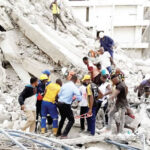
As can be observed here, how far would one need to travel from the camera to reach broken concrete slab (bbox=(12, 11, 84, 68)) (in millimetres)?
8336

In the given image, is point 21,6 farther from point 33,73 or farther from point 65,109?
point 65,109

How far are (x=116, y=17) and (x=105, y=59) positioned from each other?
20034 millimetres

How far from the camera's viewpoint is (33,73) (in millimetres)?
8562

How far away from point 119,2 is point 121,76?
21574 millimetres

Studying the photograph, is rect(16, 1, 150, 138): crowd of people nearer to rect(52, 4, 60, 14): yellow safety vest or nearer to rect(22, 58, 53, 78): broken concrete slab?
rect(22, 58, 53, 78): broken concrete slab

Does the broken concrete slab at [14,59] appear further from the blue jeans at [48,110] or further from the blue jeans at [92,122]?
the blue jeans at [92,122]

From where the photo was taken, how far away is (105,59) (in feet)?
26.5

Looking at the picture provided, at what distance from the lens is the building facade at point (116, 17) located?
26.3 meters

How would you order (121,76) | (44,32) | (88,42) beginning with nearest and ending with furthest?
1. (121,76)
2. (44,32)
3. (88,42)

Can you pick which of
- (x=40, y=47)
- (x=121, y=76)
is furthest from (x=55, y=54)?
(x=121, y=76)

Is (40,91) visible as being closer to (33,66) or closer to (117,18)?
(33,66)

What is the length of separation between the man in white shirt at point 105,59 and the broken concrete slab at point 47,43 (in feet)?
2.27

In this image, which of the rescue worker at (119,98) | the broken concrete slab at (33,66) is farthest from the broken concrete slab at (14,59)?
the rescue worker at (119,98)

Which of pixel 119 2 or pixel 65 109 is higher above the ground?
pixel 119 2
